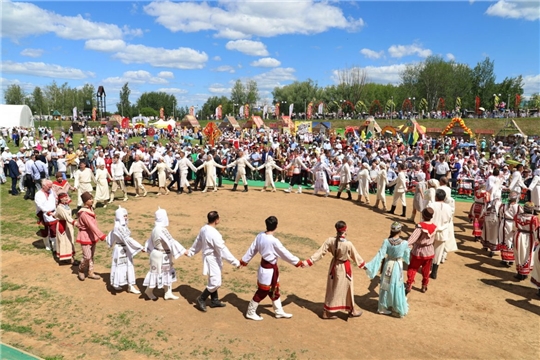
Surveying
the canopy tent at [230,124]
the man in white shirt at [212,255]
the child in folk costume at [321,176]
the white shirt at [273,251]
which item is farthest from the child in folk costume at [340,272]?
the canopy tent at [230,124]

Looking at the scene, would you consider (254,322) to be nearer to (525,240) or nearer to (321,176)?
(525,240)

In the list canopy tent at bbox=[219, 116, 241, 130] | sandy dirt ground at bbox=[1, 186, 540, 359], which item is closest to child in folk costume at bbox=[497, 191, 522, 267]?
sandy dirt ground at bbox=[1, 186, 540, 359]

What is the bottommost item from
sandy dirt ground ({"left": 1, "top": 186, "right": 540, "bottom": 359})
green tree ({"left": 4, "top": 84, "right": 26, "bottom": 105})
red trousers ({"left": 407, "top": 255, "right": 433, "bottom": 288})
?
sandy dirt ground ({"left": 1, "top": 186, "right": 540, "bottom": 359})

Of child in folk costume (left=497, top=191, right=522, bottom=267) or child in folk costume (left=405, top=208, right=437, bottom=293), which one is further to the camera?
child in folk costume (left=497, top=191, right=522, bottom=267)

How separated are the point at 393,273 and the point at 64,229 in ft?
22.5

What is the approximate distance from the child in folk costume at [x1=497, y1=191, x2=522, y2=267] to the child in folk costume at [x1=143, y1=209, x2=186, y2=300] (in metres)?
7.71

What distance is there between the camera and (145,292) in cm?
681

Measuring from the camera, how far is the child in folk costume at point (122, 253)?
22.5 ft

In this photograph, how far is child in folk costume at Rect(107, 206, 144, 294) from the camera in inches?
269

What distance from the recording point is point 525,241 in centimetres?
829

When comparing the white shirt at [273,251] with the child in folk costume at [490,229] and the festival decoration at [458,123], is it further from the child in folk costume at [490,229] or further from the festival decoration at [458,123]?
the festival decoration at [458,123]

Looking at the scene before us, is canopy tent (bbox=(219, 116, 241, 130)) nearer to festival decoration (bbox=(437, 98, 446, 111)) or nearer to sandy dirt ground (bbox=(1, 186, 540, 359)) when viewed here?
festival decoration (bbox=(437, 98, 446, 111))

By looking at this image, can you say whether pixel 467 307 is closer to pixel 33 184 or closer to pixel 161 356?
pixel 161 356

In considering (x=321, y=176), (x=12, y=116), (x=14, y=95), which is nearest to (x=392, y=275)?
(x=321, y=176)
